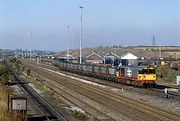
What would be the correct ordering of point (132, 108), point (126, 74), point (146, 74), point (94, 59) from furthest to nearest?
point (94, 59)
point (126, 74)
point (146, 74)
point (132, 108)

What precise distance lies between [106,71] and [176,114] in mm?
34926

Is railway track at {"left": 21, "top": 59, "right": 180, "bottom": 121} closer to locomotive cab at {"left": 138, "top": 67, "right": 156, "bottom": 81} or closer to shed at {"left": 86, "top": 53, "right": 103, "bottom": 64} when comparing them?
locomotive cab at {"left": 138, "top": 67, "right": 156, "bottom": 81}

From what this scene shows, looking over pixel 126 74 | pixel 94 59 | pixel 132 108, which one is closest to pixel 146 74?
pixel 126 74

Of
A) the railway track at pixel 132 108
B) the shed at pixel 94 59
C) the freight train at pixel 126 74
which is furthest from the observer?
the shed at pixel 94 59

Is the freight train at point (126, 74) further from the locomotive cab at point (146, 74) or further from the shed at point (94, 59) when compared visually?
the shed at point (94, 59)

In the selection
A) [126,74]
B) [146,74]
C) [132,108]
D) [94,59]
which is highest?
[146,74]

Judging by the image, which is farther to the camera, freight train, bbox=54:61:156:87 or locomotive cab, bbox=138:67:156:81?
freight train, bbox=54:61:156:87

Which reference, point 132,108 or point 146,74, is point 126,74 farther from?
point 132,108

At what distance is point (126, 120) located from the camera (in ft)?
80.3

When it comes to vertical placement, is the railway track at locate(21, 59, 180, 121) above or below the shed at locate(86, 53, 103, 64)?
below

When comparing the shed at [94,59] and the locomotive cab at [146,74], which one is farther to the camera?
the shed at [94,59]

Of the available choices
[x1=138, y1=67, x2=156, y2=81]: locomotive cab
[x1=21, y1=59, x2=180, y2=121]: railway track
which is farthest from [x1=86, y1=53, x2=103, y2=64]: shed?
[x1=21, y1=59, x2=180, y2=121]: railway track

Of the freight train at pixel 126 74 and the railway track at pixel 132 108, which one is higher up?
the freight train at pixel 126 74

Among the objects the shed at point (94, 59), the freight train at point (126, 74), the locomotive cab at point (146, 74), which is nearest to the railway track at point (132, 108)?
the locomotive cab at point (146, 74)
